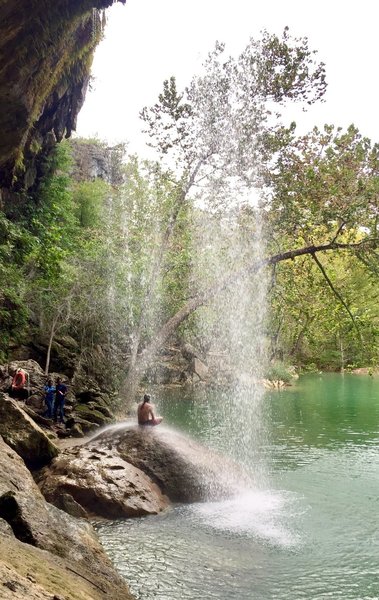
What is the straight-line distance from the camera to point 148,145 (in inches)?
853

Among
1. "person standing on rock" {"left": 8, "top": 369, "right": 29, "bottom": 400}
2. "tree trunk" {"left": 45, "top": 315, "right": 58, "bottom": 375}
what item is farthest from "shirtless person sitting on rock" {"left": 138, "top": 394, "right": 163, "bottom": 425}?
"tree trunk" {"left": 45, "top": 315, "right": 58, "bottom": 375}

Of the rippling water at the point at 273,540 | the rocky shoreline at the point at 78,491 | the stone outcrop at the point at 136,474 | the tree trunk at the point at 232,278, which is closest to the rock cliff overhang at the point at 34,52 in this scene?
the rocky shoreline at the point at 78,491

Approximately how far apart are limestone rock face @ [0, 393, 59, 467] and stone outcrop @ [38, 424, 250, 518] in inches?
17.4

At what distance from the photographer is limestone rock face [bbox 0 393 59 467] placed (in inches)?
418

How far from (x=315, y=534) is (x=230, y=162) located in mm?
15178

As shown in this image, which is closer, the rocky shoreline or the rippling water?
the rocky shoreline

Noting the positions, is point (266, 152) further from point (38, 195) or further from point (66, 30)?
point (66, 30)

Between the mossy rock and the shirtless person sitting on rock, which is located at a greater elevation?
the shirtless person sitting on rock

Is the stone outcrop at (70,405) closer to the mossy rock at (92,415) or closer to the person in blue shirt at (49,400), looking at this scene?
the mossy rock at (92,415)

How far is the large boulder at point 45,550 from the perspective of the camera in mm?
4039

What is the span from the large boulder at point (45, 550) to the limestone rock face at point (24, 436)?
2.93m

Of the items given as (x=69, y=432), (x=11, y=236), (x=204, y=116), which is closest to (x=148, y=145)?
(x=204, y=116)

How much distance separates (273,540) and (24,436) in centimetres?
556

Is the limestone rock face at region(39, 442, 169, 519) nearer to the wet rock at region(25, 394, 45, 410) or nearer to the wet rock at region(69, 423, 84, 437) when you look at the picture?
the wet rock at region(69, 423, 84, 437)
